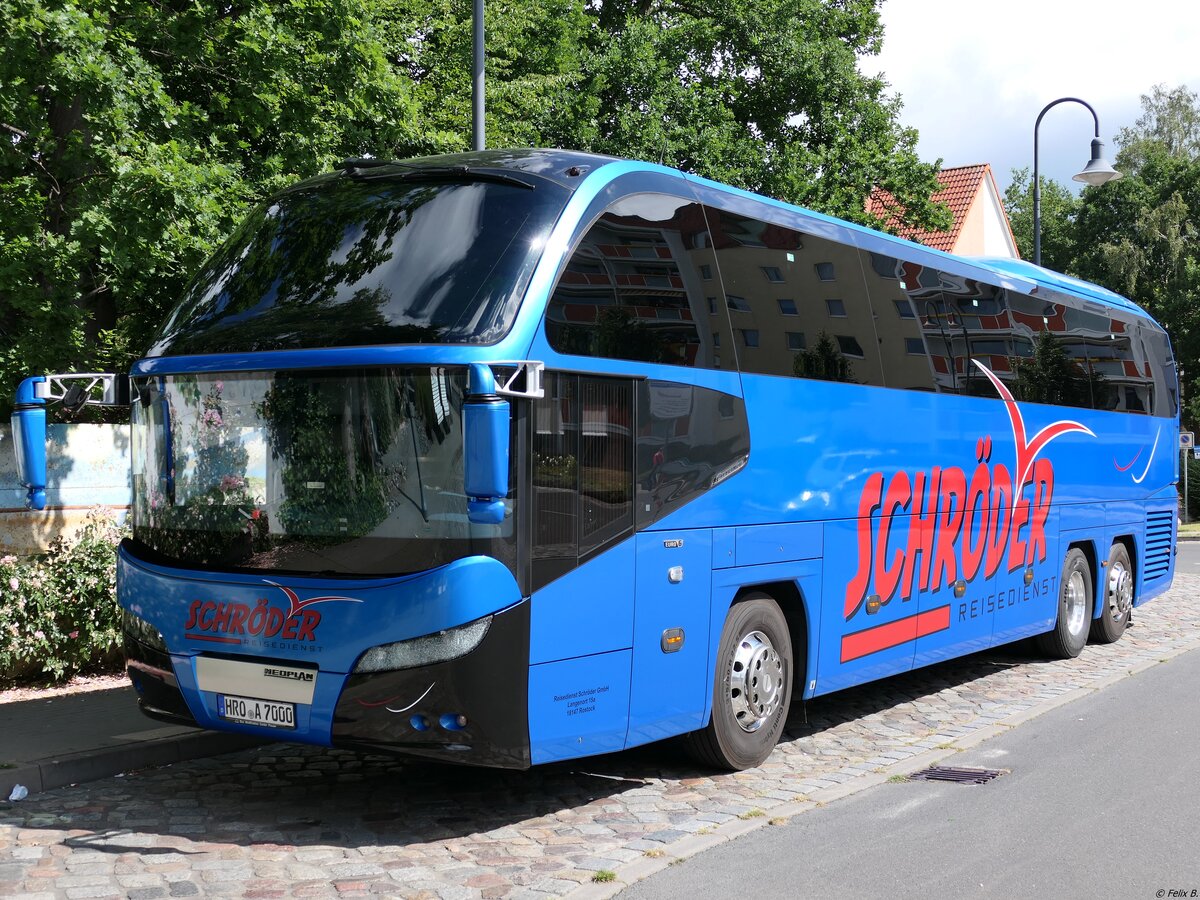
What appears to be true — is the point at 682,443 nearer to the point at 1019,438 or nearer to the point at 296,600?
the point at 296,600

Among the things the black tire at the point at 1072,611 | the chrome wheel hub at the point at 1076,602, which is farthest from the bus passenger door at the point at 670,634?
the chrome wheel hub at the point at 1076,602

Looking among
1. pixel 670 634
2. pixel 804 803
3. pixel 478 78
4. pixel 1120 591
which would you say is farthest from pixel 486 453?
pixel 1120 591

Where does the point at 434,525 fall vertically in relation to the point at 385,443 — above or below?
below

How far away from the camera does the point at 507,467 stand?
18.9ft

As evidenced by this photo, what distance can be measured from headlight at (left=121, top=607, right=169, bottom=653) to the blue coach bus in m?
0.05

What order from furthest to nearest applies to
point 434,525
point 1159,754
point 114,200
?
point 114,200 < point 1159,754 < point 434,525

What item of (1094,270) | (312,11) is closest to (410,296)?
(312,11)

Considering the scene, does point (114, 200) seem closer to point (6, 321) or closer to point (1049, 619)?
point (6, 321)

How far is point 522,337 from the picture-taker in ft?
20.9

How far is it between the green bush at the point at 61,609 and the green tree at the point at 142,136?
2.03m

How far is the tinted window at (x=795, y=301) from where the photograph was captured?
320 inches

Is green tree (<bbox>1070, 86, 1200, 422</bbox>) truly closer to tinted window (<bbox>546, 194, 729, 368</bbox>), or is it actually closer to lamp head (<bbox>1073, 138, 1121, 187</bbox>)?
lamp head (<bbox>1073, 138, 1121, 187</bbox>)

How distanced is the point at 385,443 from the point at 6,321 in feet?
23.8

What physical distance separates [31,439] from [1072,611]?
1030 centimetres
